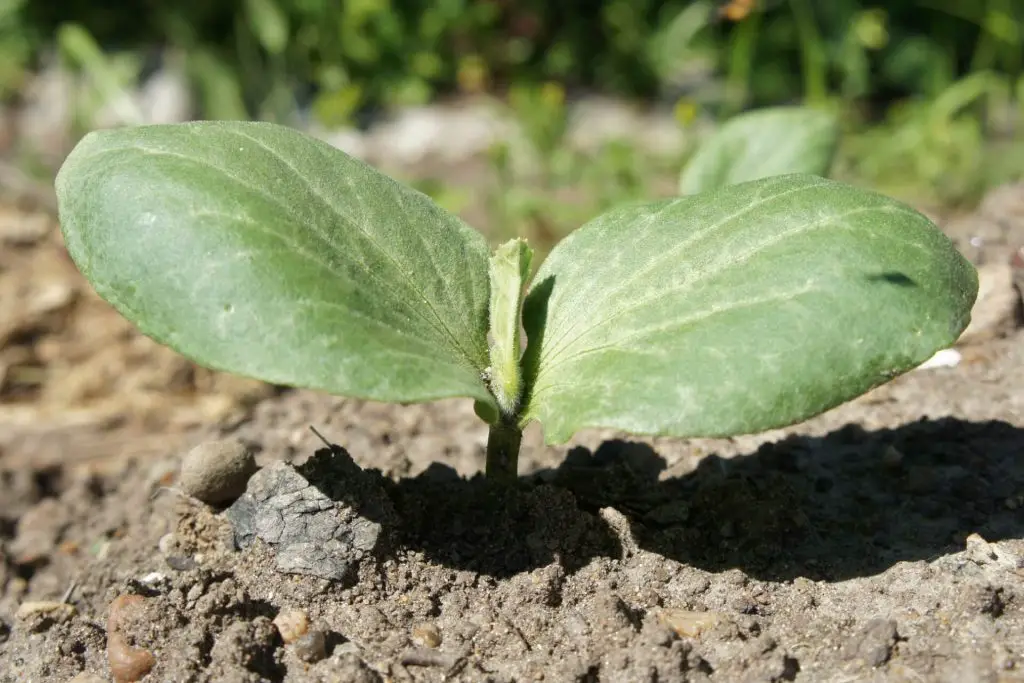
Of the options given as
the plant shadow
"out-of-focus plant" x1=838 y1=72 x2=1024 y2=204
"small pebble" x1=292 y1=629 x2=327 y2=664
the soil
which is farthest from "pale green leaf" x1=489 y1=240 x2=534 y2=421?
"out-of-focus plant" x1=838 y1=72 x2=1024 y2=204

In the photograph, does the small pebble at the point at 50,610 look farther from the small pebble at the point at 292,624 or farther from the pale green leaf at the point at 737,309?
the pale green leaf at the point at 737,309

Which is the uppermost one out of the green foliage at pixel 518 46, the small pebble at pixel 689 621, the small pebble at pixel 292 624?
the small pebble at pixel 689 621

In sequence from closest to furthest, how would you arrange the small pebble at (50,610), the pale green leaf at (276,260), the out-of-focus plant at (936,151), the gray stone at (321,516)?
the pale green leaf at (276,260)
the gray stone at (321,516)
the small pebble at (50,610)
the out-of-focus plant at (936,151)

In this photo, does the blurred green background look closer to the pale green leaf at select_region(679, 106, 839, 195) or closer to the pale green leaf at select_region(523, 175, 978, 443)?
the pale green leaf at select_region(679, 106, 839, 195)

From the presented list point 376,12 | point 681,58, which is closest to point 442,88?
point 376,12

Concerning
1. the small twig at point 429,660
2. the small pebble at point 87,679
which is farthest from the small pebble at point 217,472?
the small twig at point 429,660

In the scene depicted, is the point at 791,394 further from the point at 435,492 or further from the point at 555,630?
the point at 435,492
